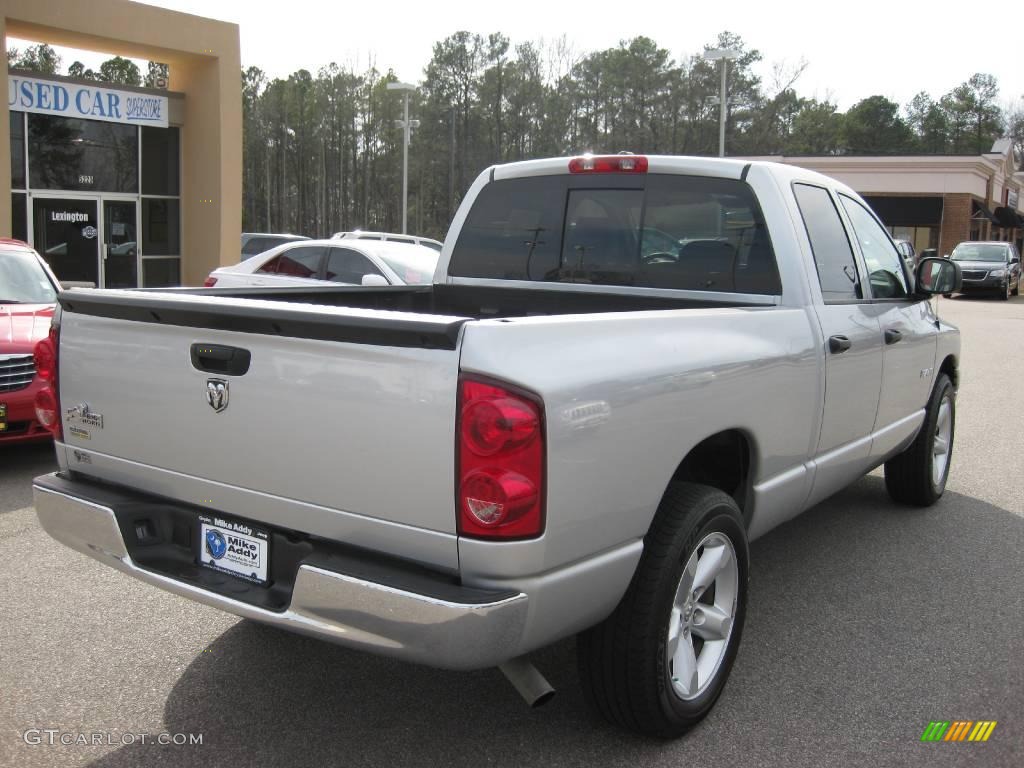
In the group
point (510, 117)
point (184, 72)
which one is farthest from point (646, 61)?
point (184, 72)

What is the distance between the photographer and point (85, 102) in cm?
1978

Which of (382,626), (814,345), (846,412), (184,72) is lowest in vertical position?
(382,626)

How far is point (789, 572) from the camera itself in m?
4.92

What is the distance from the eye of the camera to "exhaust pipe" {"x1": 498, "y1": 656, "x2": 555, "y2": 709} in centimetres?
281

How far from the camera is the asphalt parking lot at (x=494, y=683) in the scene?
10.3ft

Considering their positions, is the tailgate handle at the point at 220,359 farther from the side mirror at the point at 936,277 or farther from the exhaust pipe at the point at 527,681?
the side mirror at the point at 936,277

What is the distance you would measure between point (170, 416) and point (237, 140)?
64.6 feet

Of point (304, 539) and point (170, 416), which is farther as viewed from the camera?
point (170, 416)

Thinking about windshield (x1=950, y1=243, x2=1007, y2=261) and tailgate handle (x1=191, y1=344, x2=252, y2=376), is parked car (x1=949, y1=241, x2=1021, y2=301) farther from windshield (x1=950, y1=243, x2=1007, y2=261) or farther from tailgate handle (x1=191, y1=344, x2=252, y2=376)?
tailgate handle (x1=191, y1=344, x2=252, y2=376)

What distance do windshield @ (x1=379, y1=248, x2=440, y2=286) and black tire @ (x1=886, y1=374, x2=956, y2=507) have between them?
6.38 m

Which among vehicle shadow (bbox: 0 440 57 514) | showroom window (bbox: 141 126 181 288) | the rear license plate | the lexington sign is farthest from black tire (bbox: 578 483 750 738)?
showroom window (bbox: 141 126 181 288)

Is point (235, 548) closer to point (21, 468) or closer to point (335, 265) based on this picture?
point (21, 468)

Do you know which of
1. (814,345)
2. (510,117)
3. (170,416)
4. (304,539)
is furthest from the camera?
(510,117)

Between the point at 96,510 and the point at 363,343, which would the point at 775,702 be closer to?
the point at 363,343
